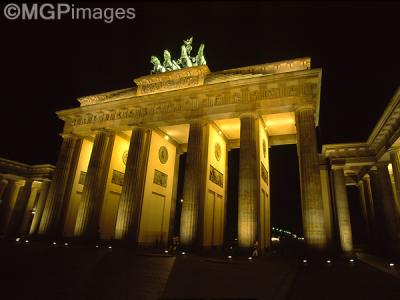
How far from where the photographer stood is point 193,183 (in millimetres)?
18609

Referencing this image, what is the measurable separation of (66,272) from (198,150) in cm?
1106

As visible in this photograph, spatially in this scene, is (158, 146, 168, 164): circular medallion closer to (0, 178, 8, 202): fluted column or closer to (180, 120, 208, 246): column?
(180, 120, 208, 246): column

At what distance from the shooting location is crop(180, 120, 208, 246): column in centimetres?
1756

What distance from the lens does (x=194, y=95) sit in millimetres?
21156

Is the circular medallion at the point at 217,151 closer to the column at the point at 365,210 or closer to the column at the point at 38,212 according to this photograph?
the column at the point at 365,210

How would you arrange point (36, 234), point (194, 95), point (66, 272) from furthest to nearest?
point (36, 234)
point (194, 95)
point (66, 272)

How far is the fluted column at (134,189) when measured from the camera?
1941 centimetres

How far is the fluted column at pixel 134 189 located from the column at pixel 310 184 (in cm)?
1162

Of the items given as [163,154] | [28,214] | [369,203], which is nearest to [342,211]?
[369,203]

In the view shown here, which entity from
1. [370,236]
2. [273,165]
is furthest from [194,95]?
[273,165]

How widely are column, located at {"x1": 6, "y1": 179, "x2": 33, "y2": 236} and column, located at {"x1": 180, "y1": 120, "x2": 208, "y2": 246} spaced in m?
26.5

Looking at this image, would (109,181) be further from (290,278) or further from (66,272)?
(290,278)

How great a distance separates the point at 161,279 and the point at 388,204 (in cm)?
1959

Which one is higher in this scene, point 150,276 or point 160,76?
point 160,76
